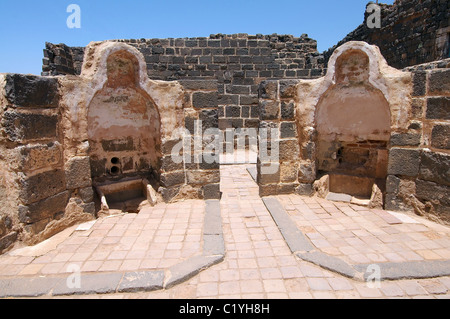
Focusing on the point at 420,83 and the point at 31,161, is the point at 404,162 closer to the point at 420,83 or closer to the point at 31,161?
the point at 420,83

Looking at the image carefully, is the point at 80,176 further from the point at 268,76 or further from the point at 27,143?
the point at 268,76

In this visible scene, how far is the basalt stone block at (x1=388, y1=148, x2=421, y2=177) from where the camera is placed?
4566 mm

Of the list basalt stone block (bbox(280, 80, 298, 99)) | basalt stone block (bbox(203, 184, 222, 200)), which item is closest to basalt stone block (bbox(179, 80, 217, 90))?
basalt stone block (bbox(280, 80, 298, 99))

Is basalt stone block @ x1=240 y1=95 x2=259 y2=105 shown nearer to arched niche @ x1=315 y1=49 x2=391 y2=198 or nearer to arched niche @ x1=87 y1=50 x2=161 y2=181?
arched niche @ x1=315 y1=49 x2=391 y2=198

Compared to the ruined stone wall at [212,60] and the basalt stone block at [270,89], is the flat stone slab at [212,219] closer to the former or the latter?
the basalt stone block at [270,89]

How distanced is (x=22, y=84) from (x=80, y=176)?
4.69 ft

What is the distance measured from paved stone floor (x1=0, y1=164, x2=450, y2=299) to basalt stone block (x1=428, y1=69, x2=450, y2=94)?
189 centimetres

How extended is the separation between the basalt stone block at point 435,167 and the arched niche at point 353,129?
68cm

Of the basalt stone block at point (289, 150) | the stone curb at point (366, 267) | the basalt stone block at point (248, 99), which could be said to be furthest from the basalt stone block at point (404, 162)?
the basalt stone block at point (248, 99)

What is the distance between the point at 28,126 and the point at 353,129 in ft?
16.5

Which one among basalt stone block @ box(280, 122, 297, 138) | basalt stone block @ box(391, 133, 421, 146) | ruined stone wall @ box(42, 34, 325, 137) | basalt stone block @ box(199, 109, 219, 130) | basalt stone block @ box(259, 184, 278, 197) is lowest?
basalt stone block @ box(259, 184, 278, 197)
